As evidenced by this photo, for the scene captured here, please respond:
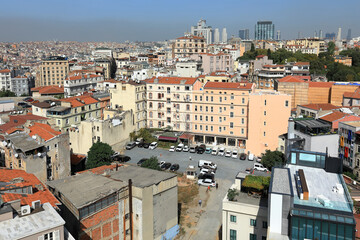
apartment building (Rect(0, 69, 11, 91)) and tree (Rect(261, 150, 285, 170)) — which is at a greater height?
apartment building (Rect(0, 69, 11, 91))

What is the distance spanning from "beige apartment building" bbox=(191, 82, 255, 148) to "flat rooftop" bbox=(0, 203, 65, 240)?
92.4ft

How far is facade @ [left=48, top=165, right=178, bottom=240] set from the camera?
16.8 metres

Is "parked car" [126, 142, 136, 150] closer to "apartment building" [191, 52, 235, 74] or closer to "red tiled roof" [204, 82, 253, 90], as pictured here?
"red tiled roof" [204, 82, 253, 90]

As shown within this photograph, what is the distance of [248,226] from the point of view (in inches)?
680

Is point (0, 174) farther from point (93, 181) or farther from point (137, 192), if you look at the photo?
point (137, 192)

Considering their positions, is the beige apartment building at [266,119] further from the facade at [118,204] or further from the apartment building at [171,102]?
the facade at [118,204]

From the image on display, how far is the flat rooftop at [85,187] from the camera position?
16.9m

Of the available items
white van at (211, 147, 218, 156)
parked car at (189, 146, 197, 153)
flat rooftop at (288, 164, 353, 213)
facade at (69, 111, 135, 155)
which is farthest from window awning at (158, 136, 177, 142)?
flat rooftop at (288, 164, 353, 213)

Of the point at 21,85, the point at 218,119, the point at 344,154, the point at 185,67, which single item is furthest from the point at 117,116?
the point at 21,85

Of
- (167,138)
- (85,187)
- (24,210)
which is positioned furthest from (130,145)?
(24,210)

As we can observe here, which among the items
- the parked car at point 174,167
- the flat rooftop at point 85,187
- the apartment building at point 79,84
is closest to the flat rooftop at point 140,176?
the flat rooftop at point 85,187

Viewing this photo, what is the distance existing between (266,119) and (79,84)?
38.3 m

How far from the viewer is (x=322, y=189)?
1420cm

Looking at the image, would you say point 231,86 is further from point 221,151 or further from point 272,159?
point 272,159
